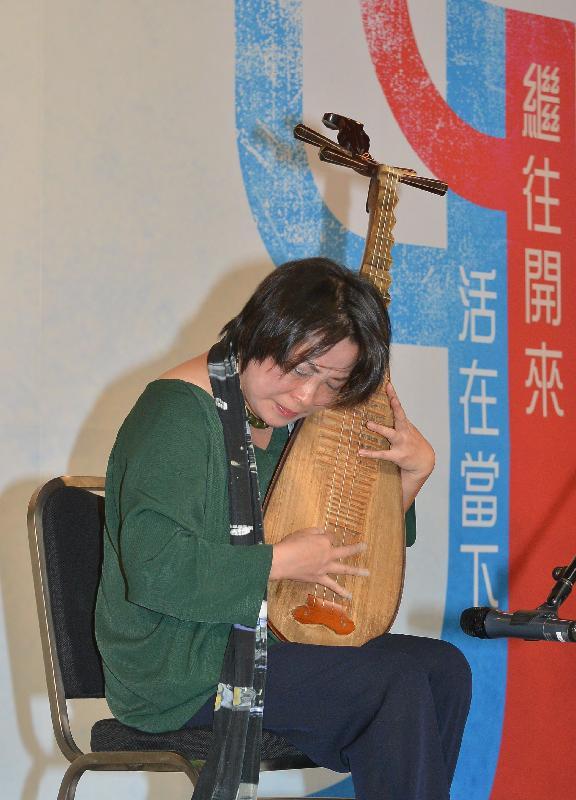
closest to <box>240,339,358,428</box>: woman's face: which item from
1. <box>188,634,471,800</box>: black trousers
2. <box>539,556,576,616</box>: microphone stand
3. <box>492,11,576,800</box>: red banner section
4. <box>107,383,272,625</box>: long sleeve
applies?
<box>107,383,272,625</box>: long sleeve

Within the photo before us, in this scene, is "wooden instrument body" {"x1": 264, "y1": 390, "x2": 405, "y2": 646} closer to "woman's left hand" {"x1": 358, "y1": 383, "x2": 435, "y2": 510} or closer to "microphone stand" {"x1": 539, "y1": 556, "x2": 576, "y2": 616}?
"woman's left hand" {"x1": 358, "y1": 383, "x2": 435, "y2": 510}

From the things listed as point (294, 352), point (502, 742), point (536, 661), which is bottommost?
point (502, 742)

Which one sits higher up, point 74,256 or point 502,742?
point 74,256

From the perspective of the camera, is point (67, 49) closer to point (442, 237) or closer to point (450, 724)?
point (442, 237)

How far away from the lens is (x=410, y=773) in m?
1.21

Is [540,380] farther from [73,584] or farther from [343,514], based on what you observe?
[73,584]

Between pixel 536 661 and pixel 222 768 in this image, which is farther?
pixel 536 661

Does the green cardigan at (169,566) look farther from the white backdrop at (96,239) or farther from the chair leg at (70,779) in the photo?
the white backdrop at (96,239)

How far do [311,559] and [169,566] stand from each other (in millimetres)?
195

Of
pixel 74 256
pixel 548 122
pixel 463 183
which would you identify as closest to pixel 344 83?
pixel 463 183

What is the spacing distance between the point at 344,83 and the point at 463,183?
1.31 feet

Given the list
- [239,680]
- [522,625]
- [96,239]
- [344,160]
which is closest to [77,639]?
[239,680]

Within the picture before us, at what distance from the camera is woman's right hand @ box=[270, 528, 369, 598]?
1.33 m

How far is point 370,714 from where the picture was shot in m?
1.27
